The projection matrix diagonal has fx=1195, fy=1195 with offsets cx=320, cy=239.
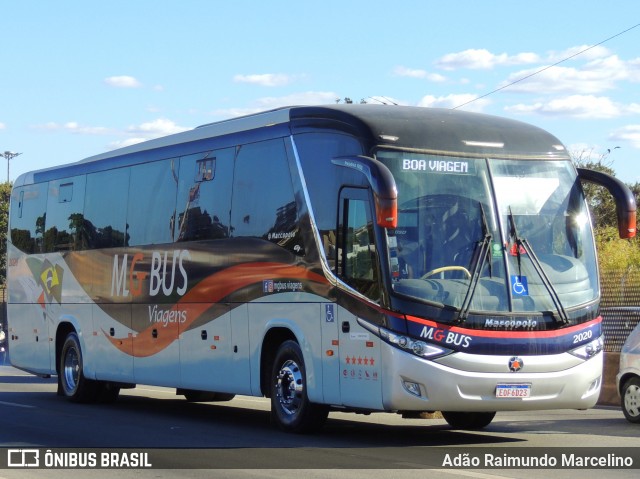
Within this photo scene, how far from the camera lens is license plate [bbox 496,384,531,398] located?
12688 millimetres

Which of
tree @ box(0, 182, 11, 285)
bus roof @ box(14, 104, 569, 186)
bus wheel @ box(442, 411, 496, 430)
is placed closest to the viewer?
bus roof @ box(14, 104, 569, 186)

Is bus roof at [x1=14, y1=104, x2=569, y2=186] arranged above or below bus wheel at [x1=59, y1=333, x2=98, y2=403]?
above

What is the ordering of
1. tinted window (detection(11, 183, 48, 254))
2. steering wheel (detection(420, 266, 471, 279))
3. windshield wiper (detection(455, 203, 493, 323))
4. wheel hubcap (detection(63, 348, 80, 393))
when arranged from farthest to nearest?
tinted window (detection(11, 183, 48, 254)) < wheel hubcap (detection(63, 348, 80, 393)) < steering wheel (detection(420, 266, 471, 279)) < windshield wiper (detection(455, 203, 493, 323))

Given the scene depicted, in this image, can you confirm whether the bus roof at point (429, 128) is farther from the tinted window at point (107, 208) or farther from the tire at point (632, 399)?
the tinted window at point (107, 208)

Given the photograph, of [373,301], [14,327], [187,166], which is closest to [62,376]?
[14,327]

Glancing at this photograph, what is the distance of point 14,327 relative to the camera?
2342cm

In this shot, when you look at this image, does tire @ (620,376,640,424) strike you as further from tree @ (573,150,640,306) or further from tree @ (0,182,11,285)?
tree @ (0,182,11,285)

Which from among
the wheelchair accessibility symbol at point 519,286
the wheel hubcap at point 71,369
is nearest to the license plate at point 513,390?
the wheelchair accessibility symbol at point 519,286

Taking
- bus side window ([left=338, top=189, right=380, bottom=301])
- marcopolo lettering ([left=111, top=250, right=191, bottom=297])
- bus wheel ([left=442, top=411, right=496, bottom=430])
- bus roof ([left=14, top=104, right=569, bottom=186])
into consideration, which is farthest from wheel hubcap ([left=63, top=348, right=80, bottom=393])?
bus side window ([left=338, top=189, right=380, bottom=301])

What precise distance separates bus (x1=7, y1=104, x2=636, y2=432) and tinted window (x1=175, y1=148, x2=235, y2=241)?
→ 3 centimetres

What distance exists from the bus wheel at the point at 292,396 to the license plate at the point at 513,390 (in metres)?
2.45

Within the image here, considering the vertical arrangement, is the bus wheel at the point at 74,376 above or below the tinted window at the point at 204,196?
below

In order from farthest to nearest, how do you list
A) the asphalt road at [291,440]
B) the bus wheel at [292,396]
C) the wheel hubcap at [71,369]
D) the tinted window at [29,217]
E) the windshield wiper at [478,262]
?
the tinted window at [29,217], the wheel hubcap at [71,369], the bus wheel at [292,396], the windshield wiper at [478,262], the asphalt road at [291,440]

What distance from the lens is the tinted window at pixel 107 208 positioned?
19.6m
